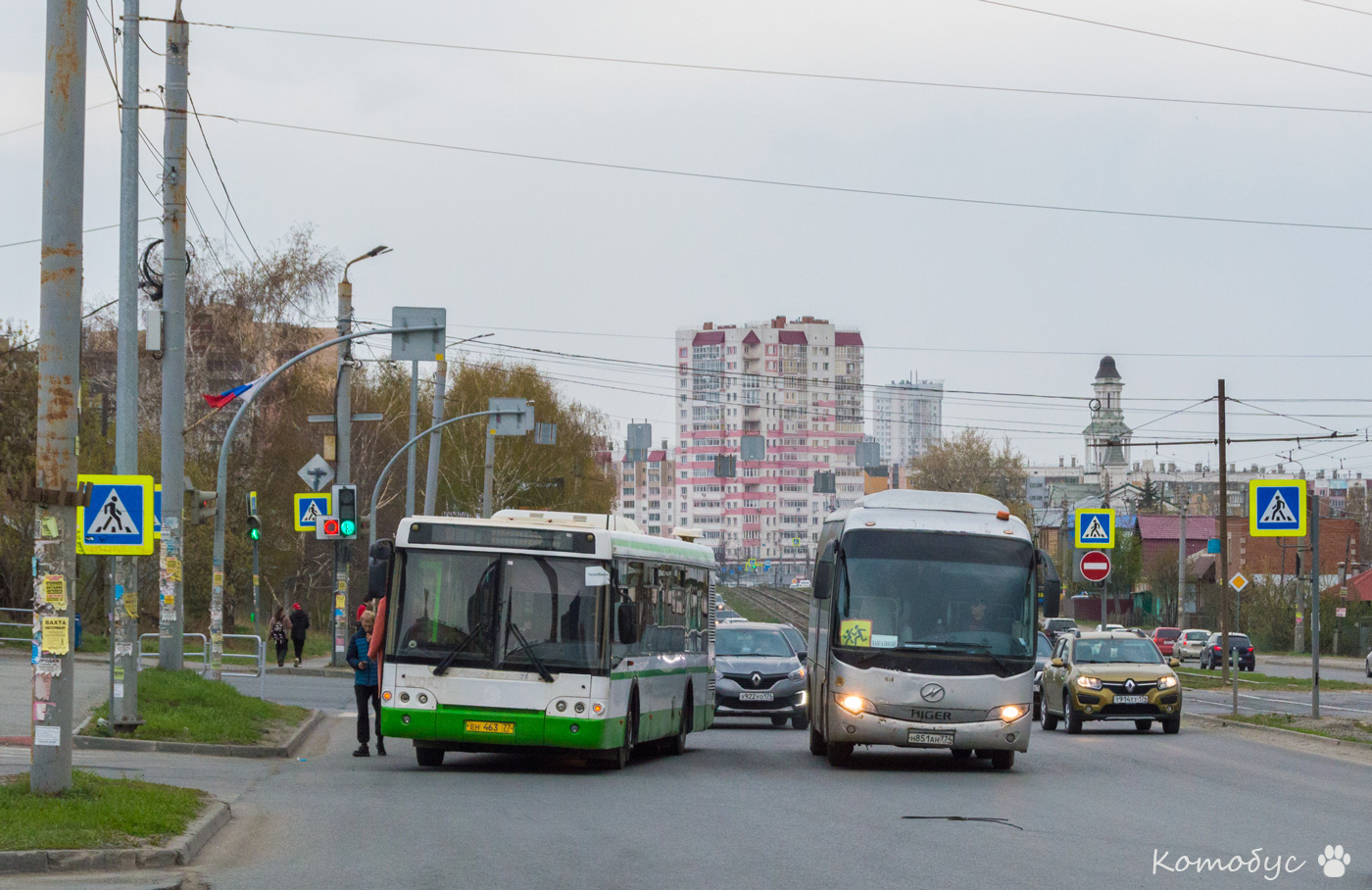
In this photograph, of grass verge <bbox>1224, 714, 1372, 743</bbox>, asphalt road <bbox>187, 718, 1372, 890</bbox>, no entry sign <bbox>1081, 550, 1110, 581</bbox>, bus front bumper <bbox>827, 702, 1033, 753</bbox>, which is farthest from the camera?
no entry sign <bbox>1081, 550, 1110, 581</bbox>

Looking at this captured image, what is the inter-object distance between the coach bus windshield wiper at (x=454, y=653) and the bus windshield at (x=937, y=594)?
403 cm

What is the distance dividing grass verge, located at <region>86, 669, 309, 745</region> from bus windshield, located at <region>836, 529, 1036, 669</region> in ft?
24.2

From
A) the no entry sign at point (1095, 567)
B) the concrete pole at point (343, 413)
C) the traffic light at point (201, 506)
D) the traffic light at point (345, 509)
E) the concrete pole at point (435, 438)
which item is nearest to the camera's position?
the traffic light at point (201, 506)

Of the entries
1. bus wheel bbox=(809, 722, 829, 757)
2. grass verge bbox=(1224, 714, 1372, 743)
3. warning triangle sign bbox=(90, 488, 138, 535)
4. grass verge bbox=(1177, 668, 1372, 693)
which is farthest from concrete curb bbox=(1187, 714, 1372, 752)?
warning triangle sign bbox=(90, 488, 138, 535)

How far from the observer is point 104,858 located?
34.6ft

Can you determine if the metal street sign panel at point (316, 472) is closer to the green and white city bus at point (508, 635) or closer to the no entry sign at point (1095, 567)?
the no entry sign at point (1095, 567)

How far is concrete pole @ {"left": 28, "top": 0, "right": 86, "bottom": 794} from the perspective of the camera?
1245 centimetres

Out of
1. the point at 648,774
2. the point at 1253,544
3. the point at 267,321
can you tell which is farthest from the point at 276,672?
the point at 1253,544

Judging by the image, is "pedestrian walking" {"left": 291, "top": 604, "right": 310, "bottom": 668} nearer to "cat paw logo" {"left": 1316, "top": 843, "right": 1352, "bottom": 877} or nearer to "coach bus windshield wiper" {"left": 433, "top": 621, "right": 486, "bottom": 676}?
"coach bus windshield wiper" {"left": 433, "top": 621, "right": 486, "bottom": 676}

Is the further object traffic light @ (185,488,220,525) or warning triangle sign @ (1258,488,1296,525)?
warning triangle sign @ (1258,488,1296,525)

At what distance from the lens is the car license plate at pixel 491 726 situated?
17.4 meters

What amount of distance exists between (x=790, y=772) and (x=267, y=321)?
1547 inches

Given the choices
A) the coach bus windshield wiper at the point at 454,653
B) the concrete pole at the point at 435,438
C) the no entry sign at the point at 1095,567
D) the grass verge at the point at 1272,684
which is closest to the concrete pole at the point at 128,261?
the coach bus windshield wiper at the point at 454,653

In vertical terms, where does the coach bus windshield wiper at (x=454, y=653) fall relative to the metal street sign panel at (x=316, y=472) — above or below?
below
